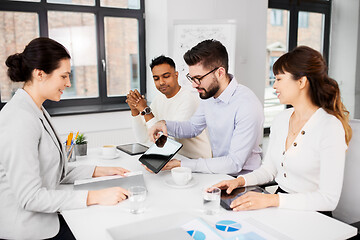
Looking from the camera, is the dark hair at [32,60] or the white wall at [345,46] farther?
the white wall at [345,46]

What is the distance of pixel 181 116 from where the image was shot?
2.50 metres

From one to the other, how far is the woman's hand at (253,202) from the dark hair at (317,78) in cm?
49

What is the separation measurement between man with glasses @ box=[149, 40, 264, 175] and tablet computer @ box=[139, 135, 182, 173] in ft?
1.01

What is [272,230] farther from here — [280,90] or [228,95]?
[228,95]

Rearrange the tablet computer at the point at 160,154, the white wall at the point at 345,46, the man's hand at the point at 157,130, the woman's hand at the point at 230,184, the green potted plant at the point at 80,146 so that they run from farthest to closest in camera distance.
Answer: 1. the white wall at the point at 345,46
2. the man's hand at the point at 157,130
3. the green potted plant at the point at 80,146
4. the tablet computer at the point at 160,154
5. the woman's hand at the point at 230,184

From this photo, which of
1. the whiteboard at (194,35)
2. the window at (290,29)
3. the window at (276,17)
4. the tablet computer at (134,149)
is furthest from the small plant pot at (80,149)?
the window at (276,17)

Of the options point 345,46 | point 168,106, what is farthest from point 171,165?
point 345,46

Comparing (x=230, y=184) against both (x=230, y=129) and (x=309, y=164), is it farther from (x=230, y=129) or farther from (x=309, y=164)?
(x=230, y=129)

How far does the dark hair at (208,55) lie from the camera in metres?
1.98

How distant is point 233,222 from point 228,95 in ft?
3.33

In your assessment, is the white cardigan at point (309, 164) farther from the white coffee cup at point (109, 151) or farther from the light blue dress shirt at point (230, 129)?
the white coffee cup at point (109, 151)

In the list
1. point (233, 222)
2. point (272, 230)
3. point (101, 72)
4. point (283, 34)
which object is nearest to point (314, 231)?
point (272, 230)

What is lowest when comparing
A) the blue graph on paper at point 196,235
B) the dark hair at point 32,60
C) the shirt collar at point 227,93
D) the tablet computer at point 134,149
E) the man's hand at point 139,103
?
the blue graph on paper at point 196,235

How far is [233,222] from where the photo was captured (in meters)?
1.11
